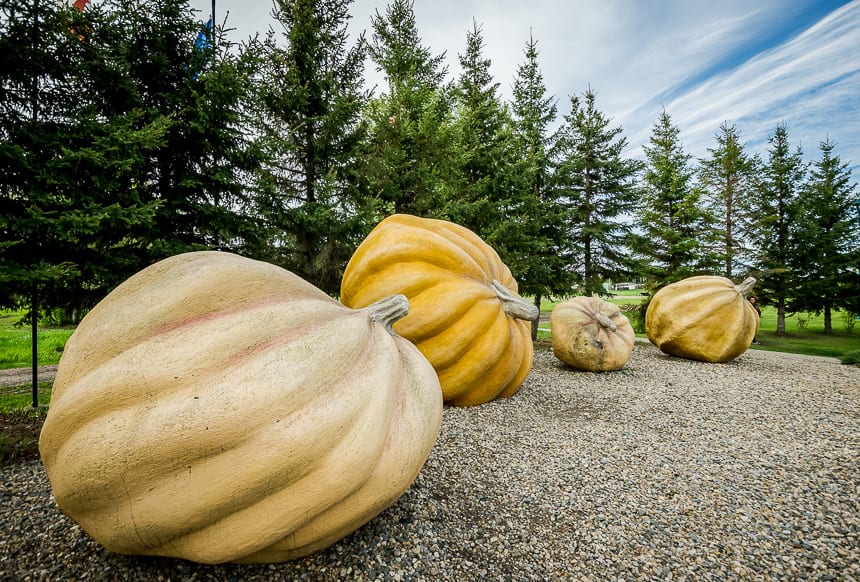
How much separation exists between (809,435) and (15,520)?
18.6 ft

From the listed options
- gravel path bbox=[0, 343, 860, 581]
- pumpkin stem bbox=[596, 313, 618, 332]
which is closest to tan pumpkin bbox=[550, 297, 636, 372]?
pumpkin stem bbox=[596, 313, 618, 332]

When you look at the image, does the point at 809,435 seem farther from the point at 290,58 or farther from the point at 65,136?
→ the point at 290,58

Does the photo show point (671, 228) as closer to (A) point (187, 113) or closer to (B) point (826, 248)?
(B) point (826, 248)

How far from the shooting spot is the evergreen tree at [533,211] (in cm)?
916

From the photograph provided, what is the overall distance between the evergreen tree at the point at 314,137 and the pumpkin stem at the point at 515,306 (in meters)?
4.09

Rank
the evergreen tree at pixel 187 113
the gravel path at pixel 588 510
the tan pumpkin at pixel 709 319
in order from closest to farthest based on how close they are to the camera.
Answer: the gravel path at pixel 588 510 < the evergreen tree at pixel 187 113 < the tan pumpkin at pixel 709 319

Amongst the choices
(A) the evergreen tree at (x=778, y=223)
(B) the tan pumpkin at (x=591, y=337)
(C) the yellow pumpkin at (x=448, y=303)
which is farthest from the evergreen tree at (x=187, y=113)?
(A) the evergreen tree at (x=778, y=223)

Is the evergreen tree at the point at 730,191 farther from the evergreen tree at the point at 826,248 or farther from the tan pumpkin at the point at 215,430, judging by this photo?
the tan pumpkin at the point at 215,430

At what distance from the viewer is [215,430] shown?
131 cm

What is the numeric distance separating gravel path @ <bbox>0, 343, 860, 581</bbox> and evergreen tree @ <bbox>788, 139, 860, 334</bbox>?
13445mm

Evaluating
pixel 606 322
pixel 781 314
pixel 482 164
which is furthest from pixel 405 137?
pixel 781 314

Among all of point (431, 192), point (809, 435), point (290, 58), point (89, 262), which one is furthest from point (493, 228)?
point (89, 262)

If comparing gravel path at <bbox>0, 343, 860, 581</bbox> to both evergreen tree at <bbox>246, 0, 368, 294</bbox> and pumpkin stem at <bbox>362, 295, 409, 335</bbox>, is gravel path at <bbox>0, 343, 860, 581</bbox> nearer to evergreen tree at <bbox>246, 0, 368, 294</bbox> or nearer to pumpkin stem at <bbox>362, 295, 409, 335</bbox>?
pumpkin stem at <bbox>362, 295, 409, 335</bbox>

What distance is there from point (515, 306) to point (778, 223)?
677 inches
